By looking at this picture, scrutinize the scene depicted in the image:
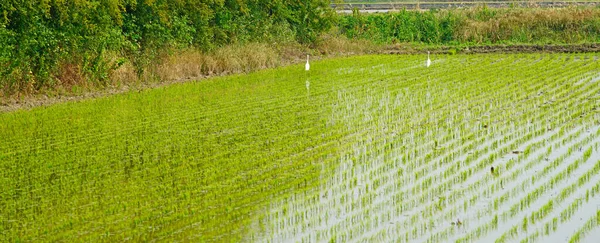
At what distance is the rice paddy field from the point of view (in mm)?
7410

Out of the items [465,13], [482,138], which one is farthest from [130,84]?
[465,13]

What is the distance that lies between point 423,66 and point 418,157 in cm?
1198

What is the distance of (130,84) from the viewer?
17469 millimetres

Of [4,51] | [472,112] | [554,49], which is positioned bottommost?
[554,49]

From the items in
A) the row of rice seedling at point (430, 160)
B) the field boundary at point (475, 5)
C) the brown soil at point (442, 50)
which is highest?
the row of rice seedling at point (430, 160)

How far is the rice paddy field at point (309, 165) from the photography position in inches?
292

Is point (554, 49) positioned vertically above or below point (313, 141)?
below

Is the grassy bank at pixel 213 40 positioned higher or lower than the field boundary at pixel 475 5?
higher

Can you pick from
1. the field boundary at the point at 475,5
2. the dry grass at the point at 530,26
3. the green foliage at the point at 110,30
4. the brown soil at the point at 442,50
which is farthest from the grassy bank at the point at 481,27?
the green foliage at the point at 110,30

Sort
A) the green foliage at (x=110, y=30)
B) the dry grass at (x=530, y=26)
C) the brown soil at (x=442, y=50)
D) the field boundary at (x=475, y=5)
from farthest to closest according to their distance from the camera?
the field boundary at (x=475, y=5) < the dry grass at (x=530, y=26) < the brown soil at (x=442, y=50) < the green foliage at (x=110, y=30)

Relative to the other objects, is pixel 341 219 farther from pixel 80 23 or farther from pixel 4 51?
pixel 80 23

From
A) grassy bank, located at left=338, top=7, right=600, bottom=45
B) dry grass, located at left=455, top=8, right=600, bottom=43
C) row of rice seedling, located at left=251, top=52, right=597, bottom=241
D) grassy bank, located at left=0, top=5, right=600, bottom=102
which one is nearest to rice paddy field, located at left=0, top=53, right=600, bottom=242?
row of rice seedling, located at left=251, top=52, right=597, bottom=241

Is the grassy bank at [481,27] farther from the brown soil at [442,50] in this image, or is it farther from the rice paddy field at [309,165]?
the rice paddy field at [309,165]

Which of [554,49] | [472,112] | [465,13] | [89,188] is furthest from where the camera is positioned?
[465,13]
